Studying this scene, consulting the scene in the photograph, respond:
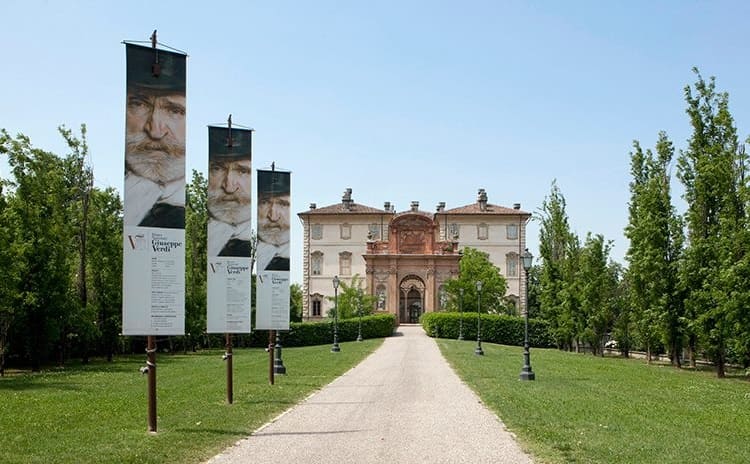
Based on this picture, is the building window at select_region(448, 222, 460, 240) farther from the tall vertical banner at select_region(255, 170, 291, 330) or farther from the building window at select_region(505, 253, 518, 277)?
the tall vertical banner at select_region(255, 170, 291, 330)

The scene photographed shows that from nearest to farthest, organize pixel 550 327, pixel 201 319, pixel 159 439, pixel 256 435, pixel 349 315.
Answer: pixel 159 439
pixel 256 435
pixel 201 319
pixel 550 327
pixel 349 315

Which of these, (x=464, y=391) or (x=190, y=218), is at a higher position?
(x=190, y=218)

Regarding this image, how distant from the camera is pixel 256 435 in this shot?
12688mm

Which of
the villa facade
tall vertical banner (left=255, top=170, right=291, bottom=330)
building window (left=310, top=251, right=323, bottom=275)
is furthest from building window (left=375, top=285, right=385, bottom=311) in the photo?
tall vertical banner (left=255, top=170, right=291, bottom=330)

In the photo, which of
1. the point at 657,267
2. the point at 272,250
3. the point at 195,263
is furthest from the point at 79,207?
the point at 657,267

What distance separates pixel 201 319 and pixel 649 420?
1442 inches

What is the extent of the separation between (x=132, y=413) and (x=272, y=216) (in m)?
7.49

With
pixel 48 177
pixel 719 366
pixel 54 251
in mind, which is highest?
pixel 48 177

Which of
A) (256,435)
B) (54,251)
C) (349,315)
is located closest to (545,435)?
(256,435)

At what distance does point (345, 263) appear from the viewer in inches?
3383

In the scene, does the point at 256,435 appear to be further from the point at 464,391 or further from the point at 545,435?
the point at 464,391

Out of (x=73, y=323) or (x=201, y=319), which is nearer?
(x=73, y=323)

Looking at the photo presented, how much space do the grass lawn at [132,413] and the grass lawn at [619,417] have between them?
4.58m

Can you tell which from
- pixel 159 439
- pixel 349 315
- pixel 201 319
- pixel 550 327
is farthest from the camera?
pixel 349 315
